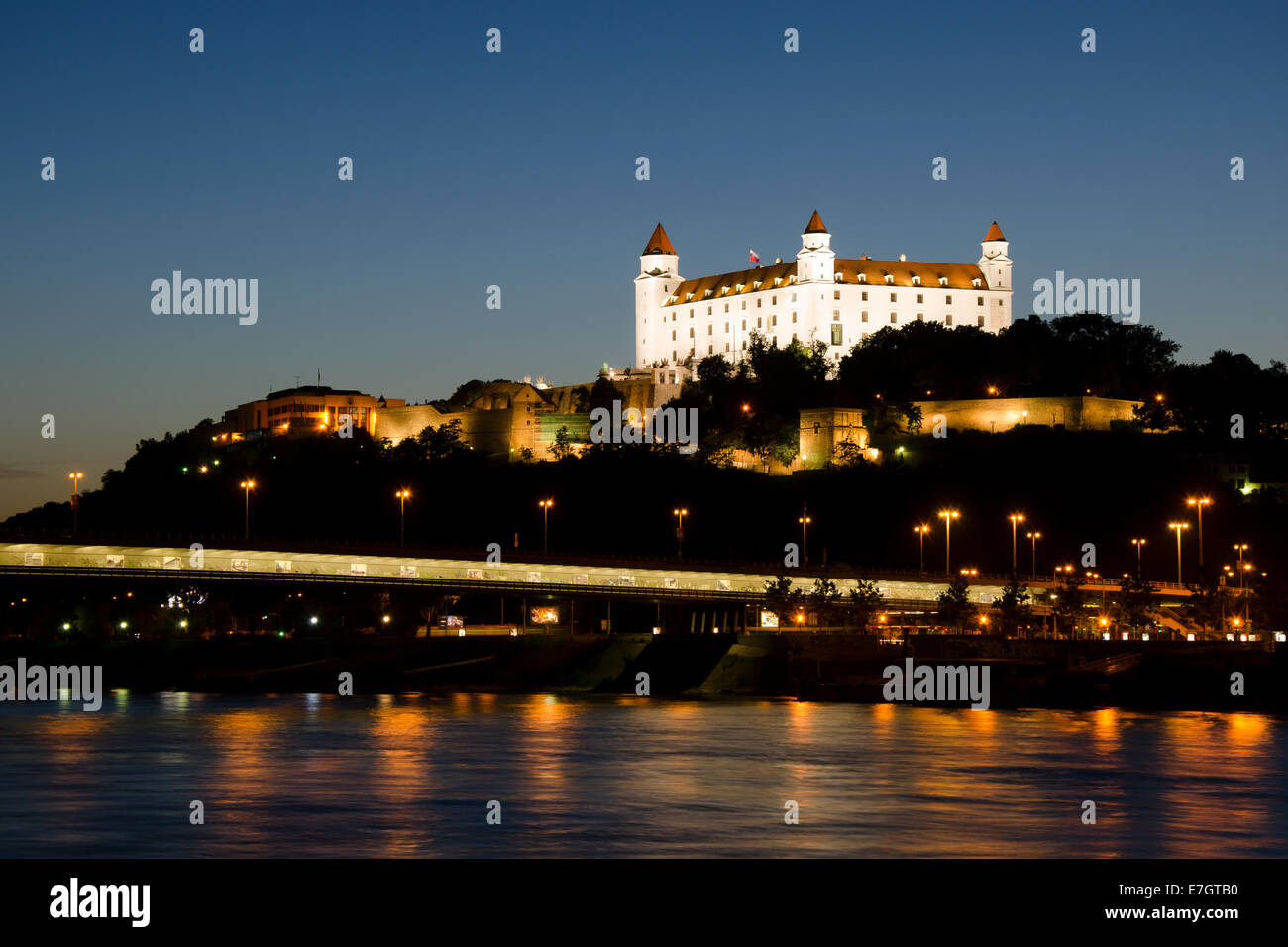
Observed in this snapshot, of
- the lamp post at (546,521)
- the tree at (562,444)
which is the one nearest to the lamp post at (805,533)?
the lamp post at (546,521)

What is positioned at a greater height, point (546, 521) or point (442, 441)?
point (442, 441)

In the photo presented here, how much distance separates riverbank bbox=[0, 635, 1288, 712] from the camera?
242ft

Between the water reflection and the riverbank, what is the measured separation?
684cm

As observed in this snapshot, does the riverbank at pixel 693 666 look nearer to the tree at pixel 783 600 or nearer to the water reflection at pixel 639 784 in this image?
the water reflection at pixel 639 784

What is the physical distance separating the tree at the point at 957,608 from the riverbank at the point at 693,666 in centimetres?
1038

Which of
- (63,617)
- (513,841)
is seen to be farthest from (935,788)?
(63,617)

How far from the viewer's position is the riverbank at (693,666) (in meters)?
73.8

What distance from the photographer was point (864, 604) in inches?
3661

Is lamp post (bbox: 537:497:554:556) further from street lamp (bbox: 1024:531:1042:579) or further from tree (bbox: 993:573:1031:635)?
Result: street lamp (bbox: 1024:531:1042:579)

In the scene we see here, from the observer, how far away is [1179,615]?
10119cm

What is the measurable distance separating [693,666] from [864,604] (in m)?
13.0
